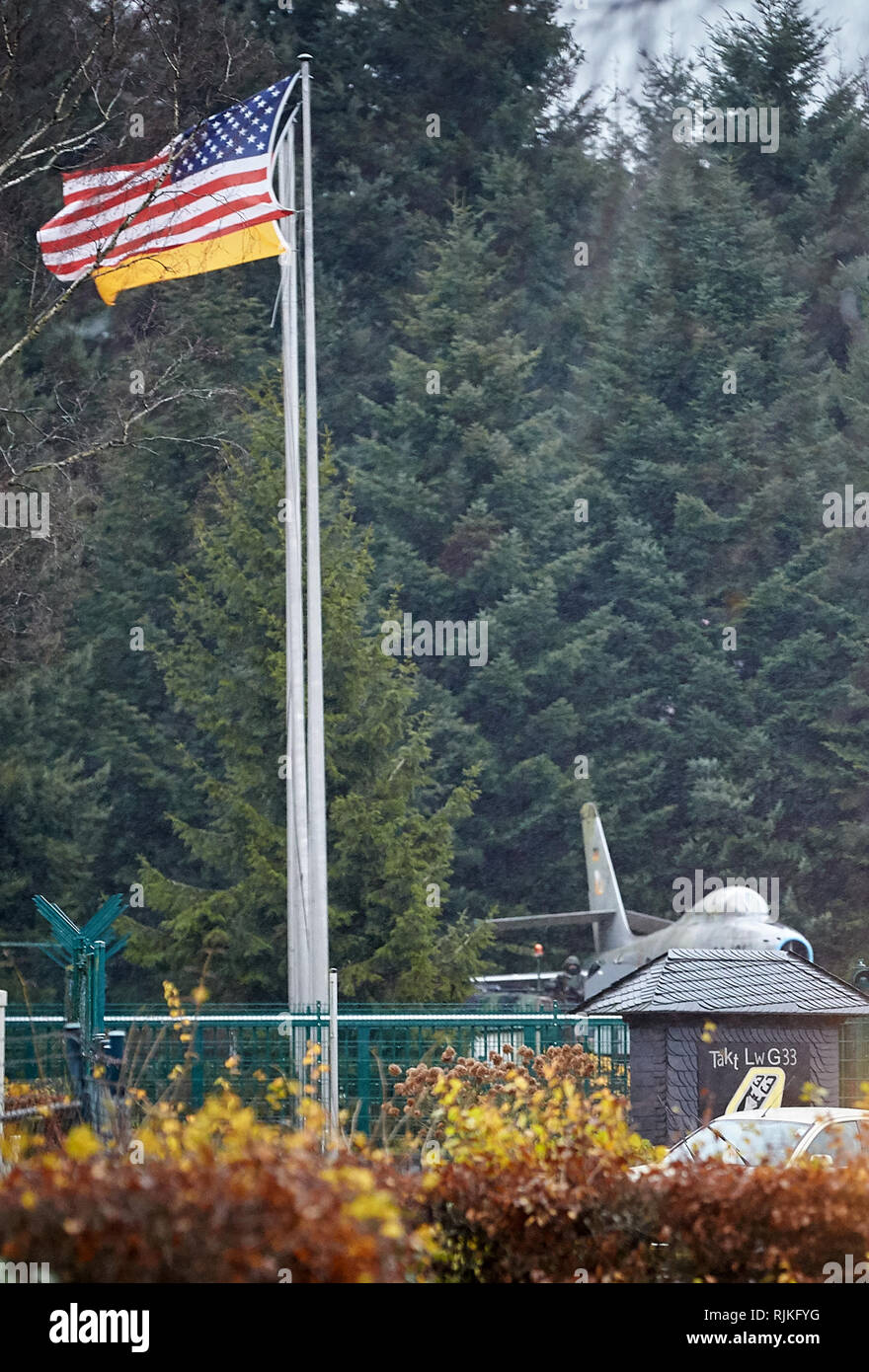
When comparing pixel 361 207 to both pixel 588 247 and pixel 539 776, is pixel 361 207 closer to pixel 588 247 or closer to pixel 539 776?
pixel 588 247

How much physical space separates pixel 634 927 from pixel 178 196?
747 inches

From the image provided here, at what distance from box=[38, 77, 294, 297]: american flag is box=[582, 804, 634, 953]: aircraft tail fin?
15.7 meters

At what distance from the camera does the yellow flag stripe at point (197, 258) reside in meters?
16.3

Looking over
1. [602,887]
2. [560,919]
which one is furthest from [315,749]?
[602,887]

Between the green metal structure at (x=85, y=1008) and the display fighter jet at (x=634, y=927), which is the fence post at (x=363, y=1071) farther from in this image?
the display fighter jet at (x=634, y=927)

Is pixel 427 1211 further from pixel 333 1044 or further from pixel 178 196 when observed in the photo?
pixel 178 196

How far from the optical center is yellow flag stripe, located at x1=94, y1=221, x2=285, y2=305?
16.3 m

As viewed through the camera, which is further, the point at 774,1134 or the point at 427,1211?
the point at 774,1134

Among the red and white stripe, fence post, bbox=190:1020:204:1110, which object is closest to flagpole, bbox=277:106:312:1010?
the red and white stripe

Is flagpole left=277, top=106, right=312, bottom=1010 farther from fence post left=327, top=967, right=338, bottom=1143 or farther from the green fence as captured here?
fence post left=327, top=967, right=338, bottom=1143

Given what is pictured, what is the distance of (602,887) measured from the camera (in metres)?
30.4

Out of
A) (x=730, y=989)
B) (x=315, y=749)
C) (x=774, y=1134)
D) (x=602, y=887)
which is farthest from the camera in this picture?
(x=602, y=887)
